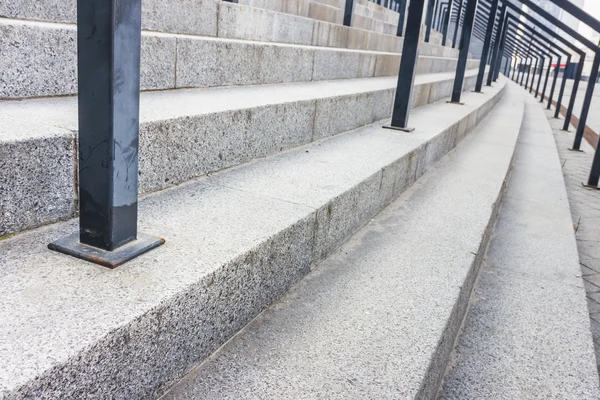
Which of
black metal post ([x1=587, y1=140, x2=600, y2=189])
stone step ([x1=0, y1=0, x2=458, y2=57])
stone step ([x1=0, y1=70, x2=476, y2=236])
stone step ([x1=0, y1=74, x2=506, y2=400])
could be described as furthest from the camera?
black metal post ([x1=587, y1=140, x2=600, y2=189])

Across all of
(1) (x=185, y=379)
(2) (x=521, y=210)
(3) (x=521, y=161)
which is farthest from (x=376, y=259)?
(3) (x=521, y=161)

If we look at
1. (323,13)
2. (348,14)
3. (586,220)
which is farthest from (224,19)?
(586,220)

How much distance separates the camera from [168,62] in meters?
2.17

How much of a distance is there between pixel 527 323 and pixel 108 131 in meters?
1.55

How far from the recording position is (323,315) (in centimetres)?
140

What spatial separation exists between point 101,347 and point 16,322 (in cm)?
16

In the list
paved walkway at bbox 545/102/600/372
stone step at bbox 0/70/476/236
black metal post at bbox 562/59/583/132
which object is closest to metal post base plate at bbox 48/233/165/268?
stone step at bbox 0/70/476/236

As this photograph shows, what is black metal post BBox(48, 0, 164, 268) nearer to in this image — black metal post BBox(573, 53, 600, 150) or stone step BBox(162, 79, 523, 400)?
stone step BBox(162, 79, 523, 400)

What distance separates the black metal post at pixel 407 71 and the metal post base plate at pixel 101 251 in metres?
2.37

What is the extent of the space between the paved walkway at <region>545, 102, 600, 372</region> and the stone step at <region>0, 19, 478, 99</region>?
2020 millimetres

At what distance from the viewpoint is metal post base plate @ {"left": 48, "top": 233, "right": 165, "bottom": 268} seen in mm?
1099

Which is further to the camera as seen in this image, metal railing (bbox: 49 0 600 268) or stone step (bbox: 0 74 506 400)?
metal railing (bbox: 49 0 600 268)

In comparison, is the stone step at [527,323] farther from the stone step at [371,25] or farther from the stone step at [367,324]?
the stone step at [371,25]

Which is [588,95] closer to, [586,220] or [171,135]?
[586,220]
